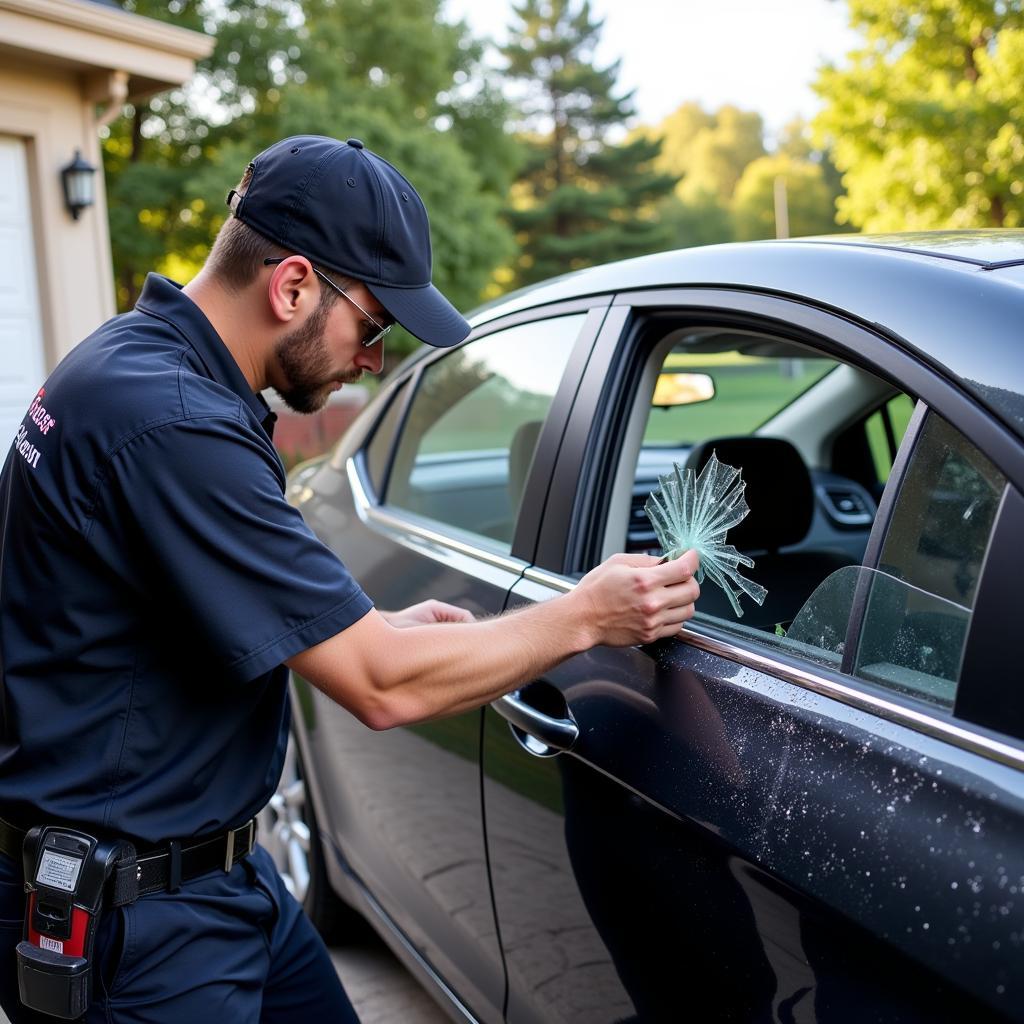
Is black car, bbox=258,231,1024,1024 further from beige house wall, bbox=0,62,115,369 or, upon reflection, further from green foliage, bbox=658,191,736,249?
green foliage, bbox=658,191,736,249

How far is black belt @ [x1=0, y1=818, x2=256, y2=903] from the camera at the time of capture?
1510 millimetres

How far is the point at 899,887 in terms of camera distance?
1146mm

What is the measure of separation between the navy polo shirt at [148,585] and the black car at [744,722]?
511 millimetres

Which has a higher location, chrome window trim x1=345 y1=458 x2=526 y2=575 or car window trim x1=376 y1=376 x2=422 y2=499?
car window trim x1=376 y1=376 x2=422 y2=499

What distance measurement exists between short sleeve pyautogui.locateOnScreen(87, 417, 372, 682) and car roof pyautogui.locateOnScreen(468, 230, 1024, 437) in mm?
790

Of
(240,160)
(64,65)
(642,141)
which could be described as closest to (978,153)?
(240,160)

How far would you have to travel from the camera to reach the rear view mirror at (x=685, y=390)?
3.08 metres

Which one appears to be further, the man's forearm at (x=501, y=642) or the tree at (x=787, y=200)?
the tree at (x=787, y=200)

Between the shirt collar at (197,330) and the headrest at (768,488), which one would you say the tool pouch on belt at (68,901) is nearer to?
the shirt collar at (197,330)

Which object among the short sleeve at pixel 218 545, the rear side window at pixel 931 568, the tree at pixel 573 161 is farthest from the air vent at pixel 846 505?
the tree at pixel 573 161

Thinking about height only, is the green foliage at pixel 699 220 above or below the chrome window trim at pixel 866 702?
above

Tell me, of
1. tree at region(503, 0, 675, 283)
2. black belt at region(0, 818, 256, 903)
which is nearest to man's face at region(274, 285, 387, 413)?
black belt at region(0, 818, 256, 903)

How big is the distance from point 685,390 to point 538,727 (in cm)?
170

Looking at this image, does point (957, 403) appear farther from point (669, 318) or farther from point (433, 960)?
point (433, 960)
